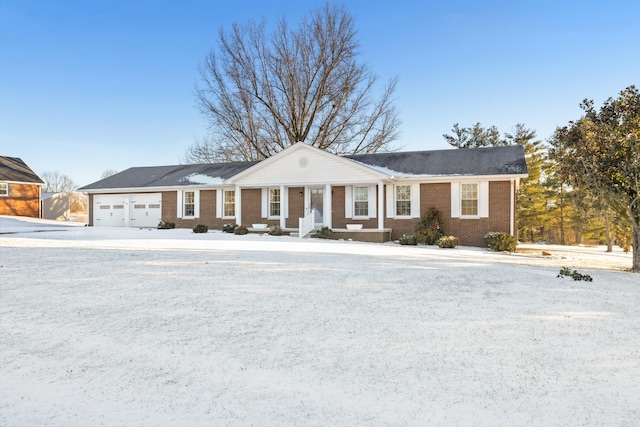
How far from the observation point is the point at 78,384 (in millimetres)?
4020

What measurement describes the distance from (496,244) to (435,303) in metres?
12.3

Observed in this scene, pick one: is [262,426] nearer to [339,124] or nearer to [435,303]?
[435,303]

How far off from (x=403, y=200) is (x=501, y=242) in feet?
17.0

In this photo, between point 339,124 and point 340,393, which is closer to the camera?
point 340,393

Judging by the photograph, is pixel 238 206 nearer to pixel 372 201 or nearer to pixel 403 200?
pixel 372 201

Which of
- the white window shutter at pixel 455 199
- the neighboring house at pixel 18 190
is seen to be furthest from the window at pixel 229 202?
the neighboring house at pixel 18 190

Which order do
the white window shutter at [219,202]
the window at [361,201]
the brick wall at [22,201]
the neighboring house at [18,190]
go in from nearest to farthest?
the window at [361,201] → the white window shutter at [219,202] → the neighboring house at [18,190] → the brick wall at [22,201]

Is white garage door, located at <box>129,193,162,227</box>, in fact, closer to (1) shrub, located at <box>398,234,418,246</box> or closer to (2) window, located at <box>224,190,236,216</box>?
(2) window, located at <box>224,190,236,216</box>

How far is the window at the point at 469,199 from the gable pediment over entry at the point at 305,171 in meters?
3.84

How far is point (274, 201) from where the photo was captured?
23.3m

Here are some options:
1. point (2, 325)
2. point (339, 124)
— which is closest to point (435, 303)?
point (2, 325)

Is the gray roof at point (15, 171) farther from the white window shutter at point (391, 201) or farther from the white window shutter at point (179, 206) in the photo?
the white window shutter at point (391, 201)

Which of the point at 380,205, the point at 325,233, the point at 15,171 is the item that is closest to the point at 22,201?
the point at 15,171

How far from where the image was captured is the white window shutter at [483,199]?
19281 mm
